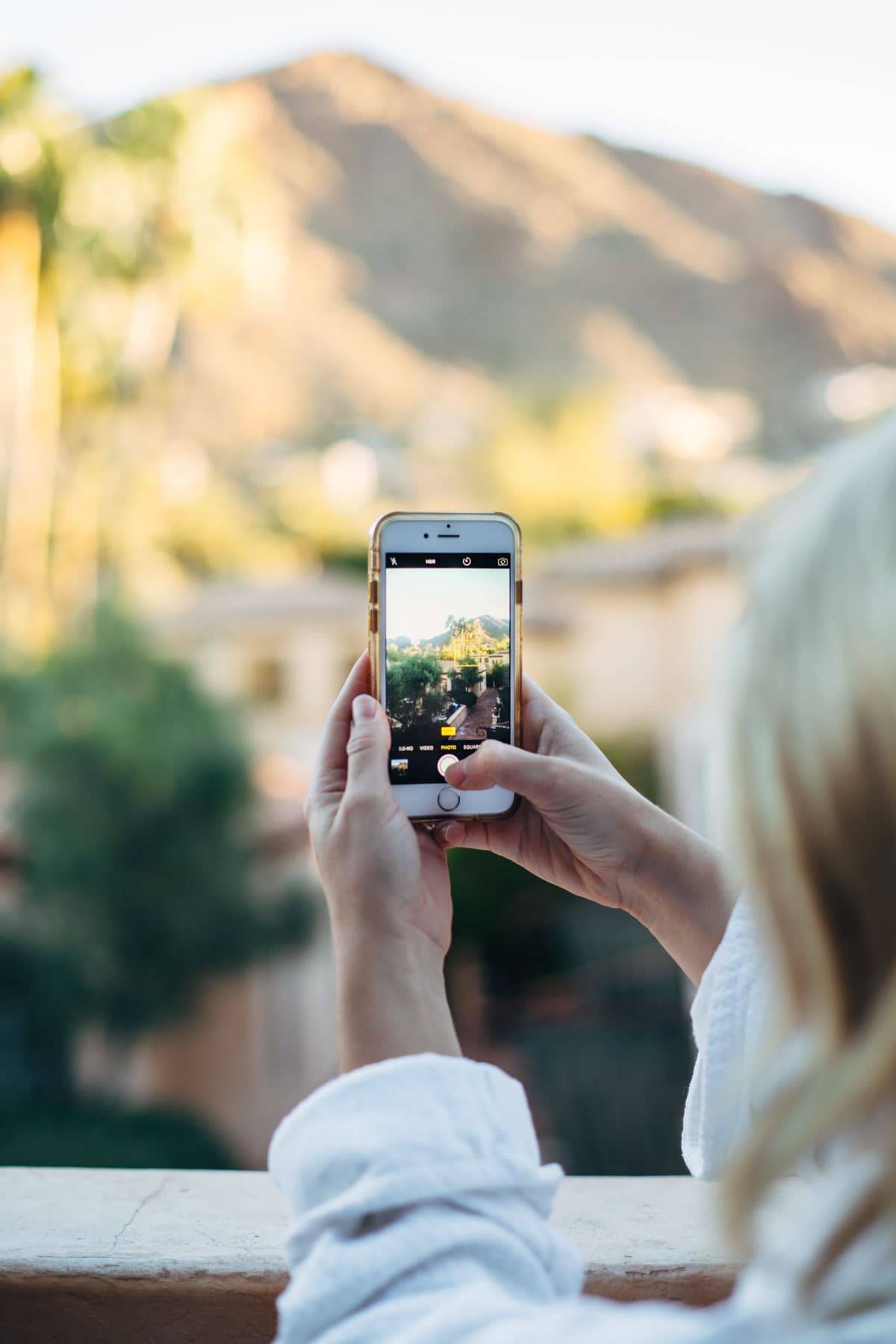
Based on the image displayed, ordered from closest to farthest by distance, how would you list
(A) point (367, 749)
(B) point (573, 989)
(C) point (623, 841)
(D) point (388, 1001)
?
(D) point (388, 1001), (A) point (367, 749), (C) point (623, 841), (B) point (573, 989)

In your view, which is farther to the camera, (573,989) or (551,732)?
(573,989)

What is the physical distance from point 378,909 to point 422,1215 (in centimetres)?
18

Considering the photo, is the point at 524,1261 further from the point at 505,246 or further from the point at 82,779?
the point at 505,246

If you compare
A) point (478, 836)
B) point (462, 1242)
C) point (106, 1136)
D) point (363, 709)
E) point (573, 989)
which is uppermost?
point (363, 709)

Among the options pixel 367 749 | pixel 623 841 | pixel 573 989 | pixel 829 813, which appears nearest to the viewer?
pixel 829 813

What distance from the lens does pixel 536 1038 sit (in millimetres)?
8539

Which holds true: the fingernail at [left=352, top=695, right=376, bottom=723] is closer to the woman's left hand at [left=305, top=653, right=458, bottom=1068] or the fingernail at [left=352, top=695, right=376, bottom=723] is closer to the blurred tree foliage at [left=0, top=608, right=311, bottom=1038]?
the woman's left hand at [left=305, top=653, right=458, bottom=1068]

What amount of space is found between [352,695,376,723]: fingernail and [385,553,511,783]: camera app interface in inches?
4.8

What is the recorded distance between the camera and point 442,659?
96 cm

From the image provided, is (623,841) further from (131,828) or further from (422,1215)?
(131,828)

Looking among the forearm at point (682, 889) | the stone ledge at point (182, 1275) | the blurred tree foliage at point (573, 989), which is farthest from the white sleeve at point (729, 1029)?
the blurred tree foliage at point (573, 989)

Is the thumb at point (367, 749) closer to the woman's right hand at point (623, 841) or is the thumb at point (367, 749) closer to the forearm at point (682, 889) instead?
the woman's right hand at point (623, 841)

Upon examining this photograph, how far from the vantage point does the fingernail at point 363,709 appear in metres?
0.80

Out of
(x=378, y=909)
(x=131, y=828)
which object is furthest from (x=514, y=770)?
(x=131, y=828)
